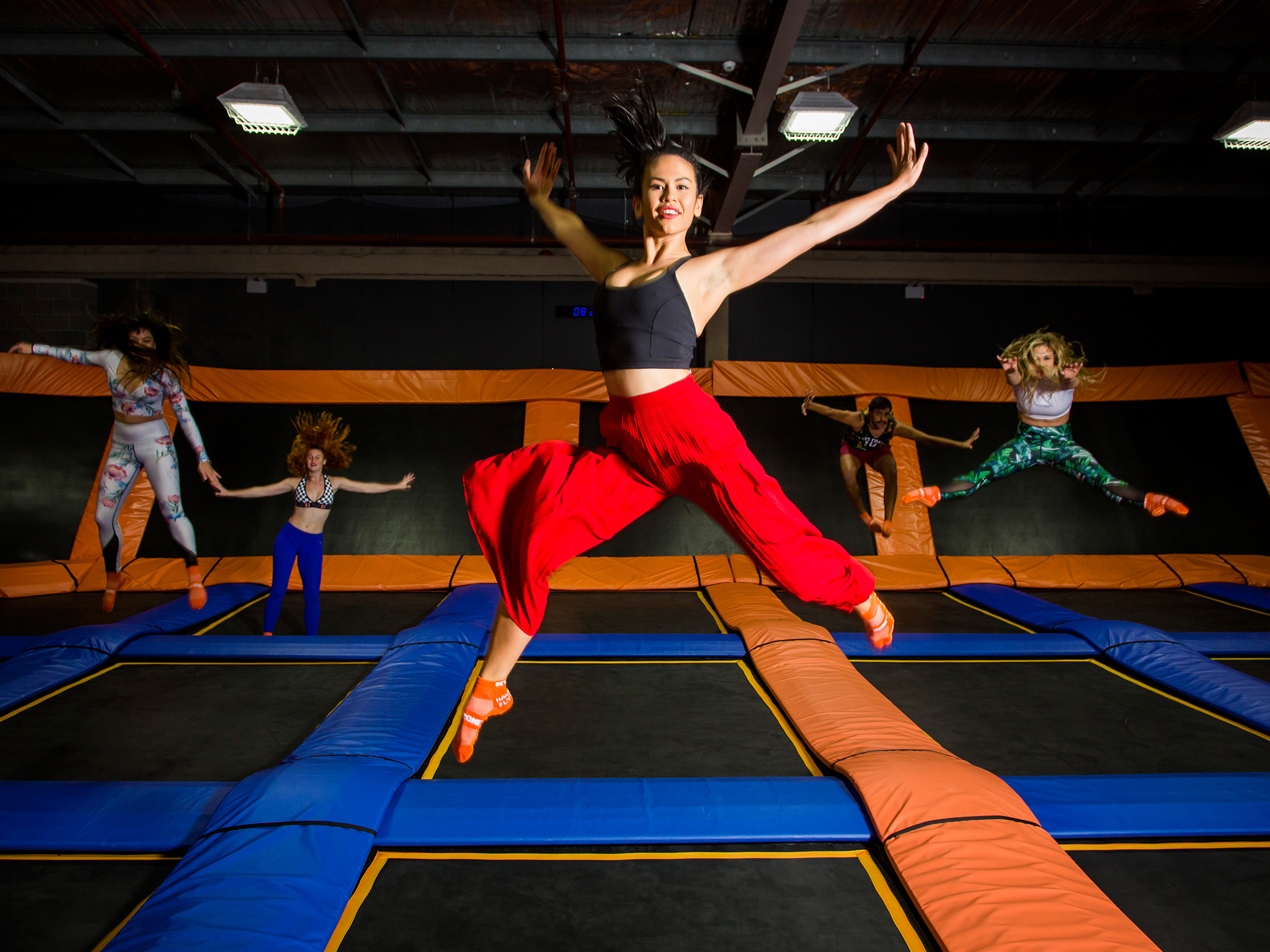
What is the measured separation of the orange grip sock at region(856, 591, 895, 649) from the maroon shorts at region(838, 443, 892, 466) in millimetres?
3178

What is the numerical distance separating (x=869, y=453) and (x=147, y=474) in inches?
161

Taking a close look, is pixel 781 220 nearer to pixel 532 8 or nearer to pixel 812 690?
pixel 532 8

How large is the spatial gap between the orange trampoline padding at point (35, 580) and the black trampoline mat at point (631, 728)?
3.52 metres

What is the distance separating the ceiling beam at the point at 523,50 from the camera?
4.69 m

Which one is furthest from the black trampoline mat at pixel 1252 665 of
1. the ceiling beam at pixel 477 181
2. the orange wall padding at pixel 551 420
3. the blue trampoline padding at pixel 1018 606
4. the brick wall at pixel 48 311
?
the brick wall at pixel 48 311

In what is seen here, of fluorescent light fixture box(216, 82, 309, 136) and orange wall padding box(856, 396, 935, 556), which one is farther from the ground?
fluorescent light fixture box(216, 82, 309, 136)

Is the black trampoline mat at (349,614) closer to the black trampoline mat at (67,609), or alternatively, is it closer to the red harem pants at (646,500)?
the black trampoline mat at (67,609)

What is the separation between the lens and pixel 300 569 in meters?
3.58

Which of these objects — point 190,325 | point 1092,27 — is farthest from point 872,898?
point 190,325

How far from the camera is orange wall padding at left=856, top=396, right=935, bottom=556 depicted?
5254mm

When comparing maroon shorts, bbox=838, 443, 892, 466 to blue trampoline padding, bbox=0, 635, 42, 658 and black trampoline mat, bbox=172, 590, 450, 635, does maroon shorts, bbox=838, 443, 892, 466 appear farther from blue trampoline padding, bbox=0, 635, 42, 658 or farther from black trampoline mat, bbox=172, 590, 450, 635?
blue trampoline padding, bbox=0, 635, 42, 658

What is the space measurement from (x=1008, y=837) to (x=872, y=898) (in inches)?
14.3

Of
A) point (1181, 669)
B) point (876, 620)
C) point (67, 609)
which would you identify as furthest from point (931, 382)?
point (67, 609)

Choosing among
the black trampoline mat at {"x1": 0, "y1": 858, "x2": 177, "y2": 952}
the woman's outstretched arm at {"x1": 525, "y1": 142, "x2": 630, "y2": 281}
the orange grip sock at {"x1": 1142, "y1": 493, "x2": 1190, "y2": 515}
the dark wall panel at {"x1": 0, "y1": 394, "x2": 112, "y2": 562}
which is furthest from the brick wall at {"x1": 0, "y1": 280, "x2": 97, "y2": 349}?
the orange grip sock at {"x1": 1142, "y1": 493, "x2": 1190, "y2": 515}
